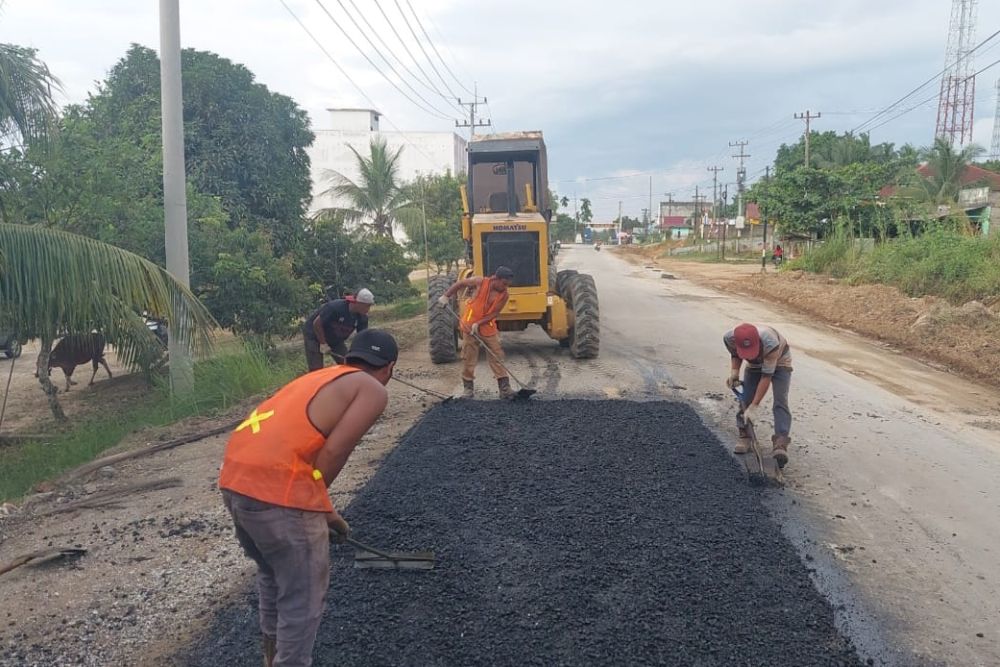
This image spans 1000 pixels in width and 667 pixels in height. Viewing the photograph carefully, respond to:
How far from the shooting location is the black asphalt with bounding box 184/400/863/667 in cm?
337

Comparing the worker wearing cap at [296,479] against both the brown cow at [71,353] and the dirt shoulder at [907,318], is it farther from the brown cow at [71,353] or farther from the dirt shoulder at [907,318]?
the brown cow at [71,353]

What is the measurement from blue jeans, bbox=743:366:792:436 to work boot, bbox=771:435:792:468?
43 mm

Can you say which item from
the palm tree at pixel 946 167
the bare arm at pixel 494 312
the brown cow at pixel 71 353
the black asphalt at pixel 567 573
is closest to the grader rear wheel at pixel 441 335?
the bare arm at pixel 494 312

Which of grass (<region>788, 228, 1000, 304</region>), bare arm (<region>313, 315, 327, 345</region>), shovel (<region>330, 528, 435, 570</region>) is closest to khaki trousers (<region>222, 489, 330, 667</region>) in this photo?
shovel (<region>330, 528, 435, 570</region>)

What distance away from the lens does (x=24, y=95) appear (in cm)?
793

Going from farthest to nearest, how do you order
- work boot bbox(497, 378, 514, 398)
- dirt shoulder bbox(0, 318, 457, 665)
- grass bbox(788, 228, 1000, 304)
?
grass bbox(788, 228, 1000, 304), work boot bbox(497, 378, 514, 398), dirt shoulder bbox(0, 318, 457, 665)

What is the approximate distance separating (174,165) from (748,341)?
6.99m

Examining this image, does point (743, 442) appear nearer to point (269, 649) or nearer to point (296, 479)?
point (269, 649)

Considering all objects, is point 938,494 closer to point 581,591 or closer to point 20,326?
point 581,591

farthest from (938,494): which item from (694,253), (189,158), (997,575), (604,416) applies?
(694,253)

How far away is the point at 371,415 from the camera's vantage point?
9.14 feet

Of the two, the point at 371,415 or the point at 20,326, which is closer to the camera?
the point at 371,415

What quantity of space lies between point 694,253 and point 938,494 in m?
50.7

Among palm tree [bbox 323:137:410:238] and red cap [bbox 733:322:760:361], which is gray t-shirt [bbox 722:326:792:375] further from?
palm tree [bbox 323:137:410:238]
